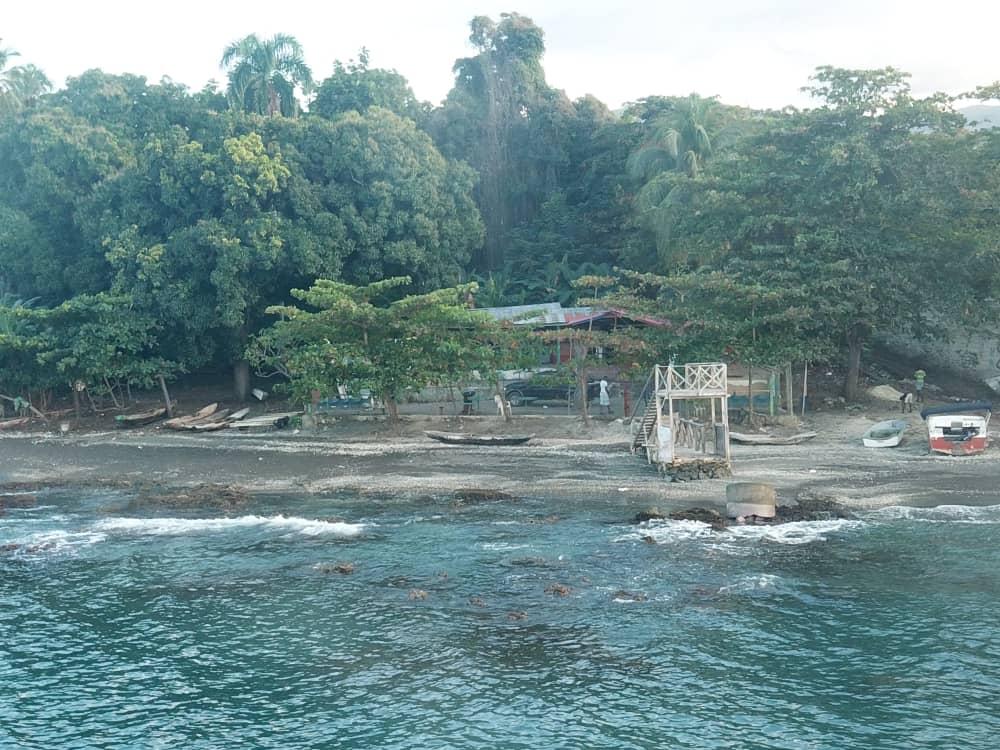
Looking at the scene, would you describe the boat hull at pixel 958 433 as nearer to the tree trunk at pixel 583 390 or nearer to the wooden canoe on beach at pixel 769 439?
the wooden canoe on beach at pixel 769 439

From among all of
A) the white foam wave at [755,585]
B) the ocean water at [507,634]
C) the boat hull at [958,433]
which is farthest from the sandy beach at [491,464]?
the white foam wave at [755,585]

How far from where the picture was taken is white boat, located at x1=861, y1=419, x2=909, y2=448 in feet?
Answer: 102

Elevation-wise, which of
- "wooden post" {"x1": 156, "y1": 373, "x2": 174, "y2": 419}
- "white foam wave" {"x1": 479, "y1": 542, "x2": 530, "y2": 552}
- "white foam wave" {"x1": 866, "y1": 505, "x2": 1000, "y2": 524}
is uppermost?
"wooden post" {"x1": 156, "y1": 373, "x2": 174, "y2": 419}

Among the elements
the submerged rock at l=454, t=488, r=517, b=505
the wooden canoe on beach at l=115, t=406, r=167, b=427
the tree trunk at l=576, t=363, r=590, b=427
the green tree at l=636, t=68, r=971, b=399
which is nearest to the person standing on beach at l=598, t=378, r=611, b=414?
the tree trunk at l=576, t=363, r=590, b=427

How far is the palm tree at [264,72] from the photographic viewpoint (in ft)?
167

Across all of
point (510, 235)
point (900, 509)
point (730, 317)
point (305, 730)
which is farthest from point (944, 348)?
point (305, 730)

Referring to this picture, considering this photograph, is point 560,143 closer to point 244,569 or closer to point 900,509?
point 900,509

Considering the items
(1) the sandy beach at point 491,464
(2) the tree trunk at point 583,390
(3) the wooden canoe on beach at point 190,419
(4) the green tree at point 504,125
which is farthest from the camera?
(4) the green tree at point 504,125

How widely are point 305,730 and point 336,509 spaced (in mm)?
12734

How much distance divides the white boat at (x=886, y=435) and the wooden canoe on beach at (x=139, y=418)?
29.2 meters

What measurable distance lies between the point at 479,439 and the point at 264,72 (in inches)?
1106

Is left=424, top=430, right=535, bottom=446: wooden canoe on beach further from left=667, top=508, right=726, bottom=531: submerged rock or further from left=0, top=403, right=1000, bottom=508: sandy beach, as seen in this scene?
left=667, top=508, right=726, bottom=531: submerged rock

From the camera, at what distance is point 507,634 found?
1662cm

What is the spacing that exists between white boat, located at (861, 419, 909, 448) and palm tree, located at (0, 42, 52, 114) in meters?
41.9
